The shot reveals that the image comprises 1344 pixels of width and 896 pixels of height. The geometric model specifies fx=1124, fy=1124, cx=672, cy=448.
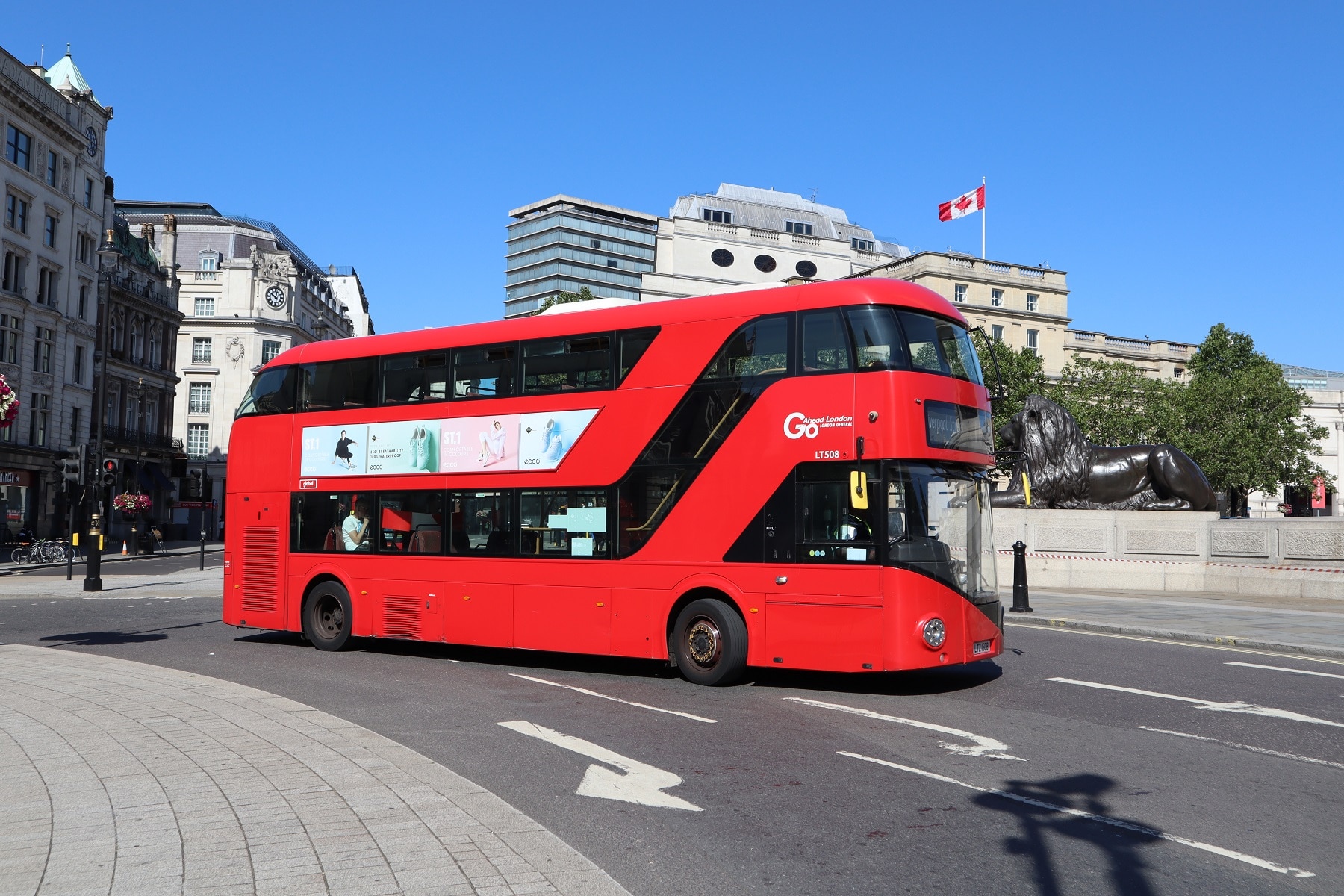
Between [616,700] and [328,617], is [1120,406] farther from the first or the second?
[616,700]

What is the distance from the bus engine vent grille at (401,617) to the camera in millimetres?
14148

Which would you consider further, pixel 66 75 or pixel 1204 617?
pixel 66 75

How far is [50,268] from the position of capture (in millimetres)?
53938

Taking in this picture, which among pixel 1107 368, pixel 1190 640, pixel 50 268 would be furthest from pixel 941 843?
pixel 1107 368

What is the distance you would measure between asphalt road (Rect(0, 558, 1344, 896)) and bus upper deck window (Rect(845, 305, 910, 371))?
3273 millimetres

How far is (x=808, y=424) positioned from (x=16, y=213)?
51012 millimetres

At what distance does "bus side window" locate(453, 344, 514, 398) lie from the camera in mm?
13312

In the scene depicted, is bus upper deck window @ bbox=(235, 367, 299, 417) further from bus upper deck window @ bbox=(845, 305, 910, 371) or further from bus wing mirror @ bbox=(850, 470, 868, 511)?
bus wing mirror @ bbox=(850, 470, 868, 511)

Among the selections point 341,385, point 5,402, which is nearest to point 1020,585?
point 341,385

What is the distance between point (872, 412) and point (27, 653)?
10826mm

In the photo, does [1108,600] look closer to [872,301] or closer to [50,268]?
[872,301]

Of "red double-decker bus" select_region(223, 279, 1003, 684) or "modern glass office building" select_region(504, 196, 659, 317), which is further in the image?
"modern glass office building" select_region(504, 196, 659, 317)

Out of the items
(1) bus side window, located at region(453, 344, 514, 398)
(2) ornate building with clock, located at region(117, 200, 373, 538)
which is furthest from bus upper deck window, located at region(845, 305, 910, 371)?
(2) ornate building with clock, located at region(117, 200, 373, 538)

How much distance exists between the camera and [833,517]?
11094 millimetres
